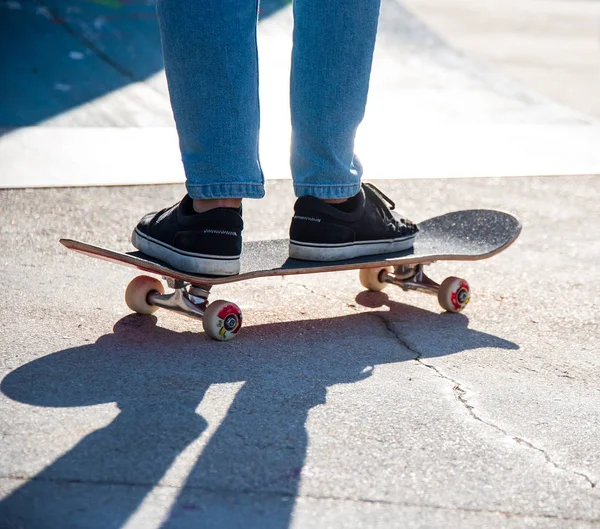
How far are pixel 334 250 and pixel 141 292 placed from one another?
461 millimetres

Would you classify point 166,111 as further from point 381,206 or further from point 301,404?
point 301,404

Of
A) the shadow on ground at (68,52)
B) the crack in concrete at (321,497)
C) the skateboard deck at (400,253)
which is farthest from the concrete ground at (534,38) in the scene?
the crack in concrete at (321,497)

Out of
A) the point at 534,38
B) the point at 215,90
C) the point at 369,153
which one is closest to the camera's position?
the point at 215,90

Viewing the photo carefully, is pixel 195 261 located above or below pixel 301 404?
above

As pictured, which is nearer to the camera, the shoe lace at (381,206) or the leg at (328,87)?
the leg at (328,87)

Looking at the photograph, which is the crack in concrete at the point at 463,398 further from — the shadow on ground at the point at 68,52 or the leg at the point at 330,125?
the shadow on ground at the point at 68,52

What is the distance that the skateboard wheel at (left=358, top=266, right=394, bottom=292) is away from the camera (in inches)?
99.8

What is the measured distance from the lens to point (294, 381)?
6.18ft

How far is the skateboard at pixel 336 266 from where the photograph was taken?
2.06m

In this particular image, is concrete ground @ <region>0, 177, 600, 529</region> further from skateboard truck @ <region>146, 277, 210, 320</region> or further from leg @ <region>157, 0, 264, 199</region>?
leg @ <region>157, 0, 264, 199</region>

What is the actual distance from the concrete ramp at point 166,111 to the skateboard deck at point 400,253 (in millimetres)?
1375

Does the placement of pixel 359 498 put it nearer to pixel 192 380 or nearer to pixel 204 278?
pixel 192 380

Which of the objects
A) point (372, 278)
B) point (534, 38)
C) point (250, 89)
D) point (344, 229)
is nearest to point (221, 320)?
point (344, 229)

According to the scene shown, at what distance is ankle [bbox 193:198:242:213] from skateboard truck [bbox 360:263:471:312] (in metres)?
0.56
